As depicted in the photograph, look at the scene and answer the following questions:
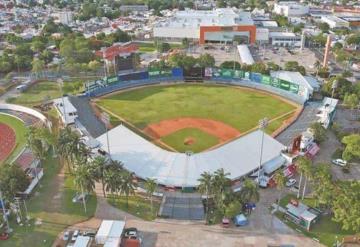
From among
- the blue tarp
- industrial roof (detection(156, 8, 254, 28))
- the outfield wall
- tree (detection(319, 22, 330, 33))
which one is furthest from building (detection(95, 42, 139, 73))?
tree (detection(319, 22, 330, 33))

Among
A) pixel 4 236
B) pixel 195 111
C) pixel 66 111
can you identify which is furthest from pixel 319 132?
pixel 4 236

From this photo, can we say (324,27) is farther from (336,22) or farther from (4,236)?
(4,236)

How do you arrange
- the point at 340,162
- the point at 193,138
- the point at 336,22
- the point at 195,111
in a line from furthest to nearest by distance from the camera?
the point at 336,22
the point at 195,111
the point at 193,138
the point at 340,162

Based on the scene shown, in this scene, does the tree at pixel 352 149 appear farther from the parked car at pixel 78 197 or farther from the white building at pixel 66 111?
the white building at pixel 66 111

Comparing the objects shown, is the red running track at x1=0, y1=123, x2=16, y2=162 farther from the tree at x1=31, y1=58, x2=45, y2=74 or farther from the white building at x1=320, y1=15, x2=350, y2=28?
the white building at x1=320, y1=15, x2=350, y2=28

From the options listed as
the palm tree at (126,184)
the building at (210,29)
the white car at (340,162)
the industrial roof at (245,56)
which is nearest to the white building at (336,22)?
the building at (210,29)

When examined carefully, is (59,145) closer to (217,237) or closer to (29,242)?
(29,242)

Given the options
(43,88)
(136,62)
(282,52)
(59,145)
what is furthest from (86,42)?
(59,145)
